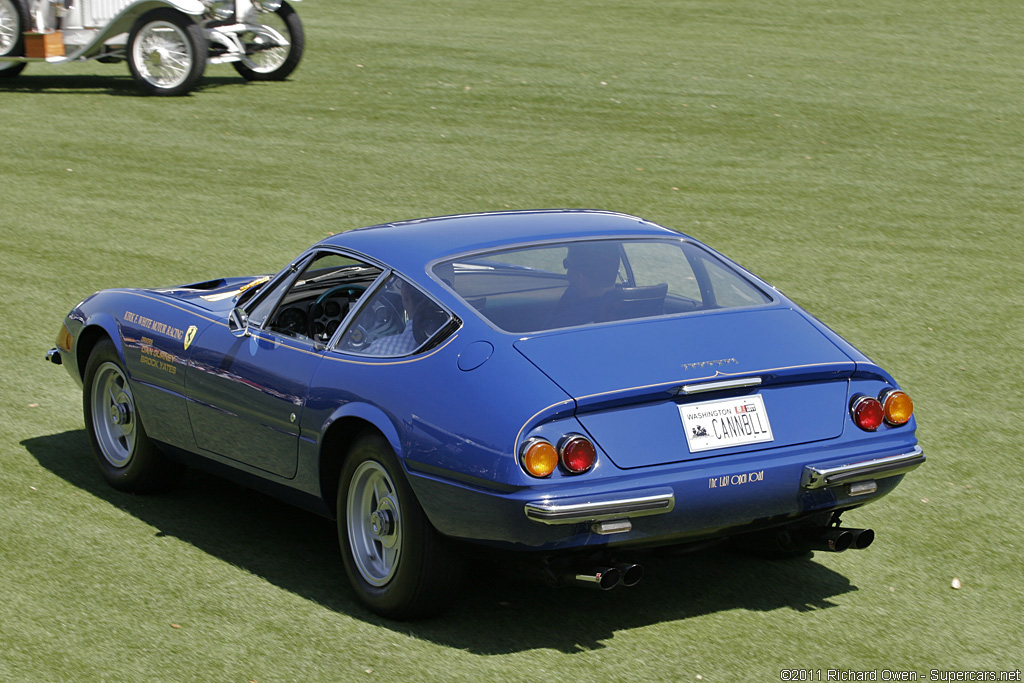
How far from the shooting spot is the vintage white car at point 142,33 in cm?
1605

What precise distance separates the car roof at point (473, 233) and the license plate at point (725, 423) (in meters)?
1.13

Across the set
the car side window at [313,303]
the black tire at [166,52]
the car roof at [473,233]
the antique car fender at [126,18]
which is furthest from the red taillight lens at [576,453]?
the black tire at [166,52]

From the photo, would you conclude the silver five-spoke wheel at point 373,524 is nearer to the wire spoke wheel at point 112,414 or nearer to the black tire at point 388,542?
the black tire at point 388,542

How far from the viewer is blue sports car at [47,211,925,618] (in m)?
4.43

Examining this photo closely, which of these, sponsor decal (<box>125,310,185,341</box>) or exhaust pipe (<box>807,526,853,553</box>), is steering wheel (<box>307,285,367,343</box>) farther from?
exhaust pipe (<box>807,526,853,553</box>)

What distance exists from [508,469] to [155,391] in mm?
2522

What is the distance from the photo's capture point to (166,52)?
54.3 ft

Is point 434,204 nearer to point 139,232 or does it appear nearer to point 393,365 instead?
point 139,232

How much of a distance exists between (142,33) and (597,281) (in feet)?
41.1

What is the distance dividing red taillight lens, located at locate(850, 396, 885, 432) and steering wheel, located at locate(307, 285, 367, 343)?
212 centimetres

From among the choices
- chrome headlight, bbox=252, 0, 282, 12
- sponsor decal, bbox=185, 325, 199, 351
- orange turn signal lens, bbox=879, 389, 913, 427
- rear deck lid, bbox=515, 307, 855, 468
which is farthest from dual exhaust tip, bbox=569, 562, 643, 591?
chrome headlight, bbox=252, 0, 282, 12

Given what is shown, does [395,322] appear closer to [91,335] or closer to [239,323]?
[239,323]

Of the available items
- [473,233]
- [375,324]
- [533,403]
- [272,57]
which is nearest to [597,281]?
[473,233]

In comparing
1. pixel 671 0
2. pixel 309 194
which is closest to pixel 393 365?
pixel 309 194
